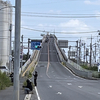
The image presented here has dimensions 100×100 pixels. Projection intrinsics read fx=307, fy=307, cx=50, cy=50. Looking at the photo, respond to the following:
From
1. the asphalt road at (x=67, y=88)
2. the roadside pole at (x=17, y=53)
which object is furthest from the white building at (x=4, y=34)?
the roadside pole at (x=17, y=53)

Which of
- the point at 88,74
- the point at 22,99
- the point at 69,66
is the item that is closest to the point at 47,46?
the point at 69,66

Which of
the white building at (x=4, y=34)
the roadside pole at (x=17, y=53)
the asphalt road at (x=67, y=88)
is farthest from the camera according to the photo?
the white building at (x=4, y=34)

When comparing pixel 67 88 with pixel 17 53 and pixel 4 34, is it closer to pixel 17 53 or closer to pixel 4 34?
pixel 17 53

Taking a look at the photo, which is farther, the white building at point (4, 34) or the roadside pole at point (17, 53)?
the white building at point (4, 34)

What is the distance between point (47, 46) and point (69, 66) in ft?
180

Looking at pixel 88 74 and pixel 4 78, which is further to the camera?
pixel 88 74

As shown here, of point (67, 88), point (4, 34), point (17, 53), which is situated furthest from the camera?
point (4, 34)

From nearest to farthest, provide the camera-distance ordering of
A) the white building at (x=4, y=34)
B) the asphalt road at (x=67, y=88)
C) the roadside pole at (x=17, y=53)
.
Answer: the roadside pole at (x=17, y=53)
the asphalt road at (x=67, y=88)
the white building at (x=4, y=34)

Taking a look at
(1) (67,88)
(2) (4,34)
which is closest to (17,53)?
(1) (67,88)

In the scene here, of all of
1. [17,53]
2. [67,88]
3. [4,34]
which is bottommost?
[67,88]

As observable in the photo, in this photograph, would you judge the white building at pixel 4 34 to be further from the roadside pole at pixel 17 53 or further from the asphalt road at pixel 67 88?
the roadside pole at pixel 17 53

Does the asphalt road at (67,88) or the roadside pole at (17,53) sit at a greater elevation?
the roadside pole at (17,53)

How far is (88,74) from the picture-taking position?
53406 millimetres

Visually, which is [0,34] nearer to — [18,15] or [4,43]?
[4,43]
